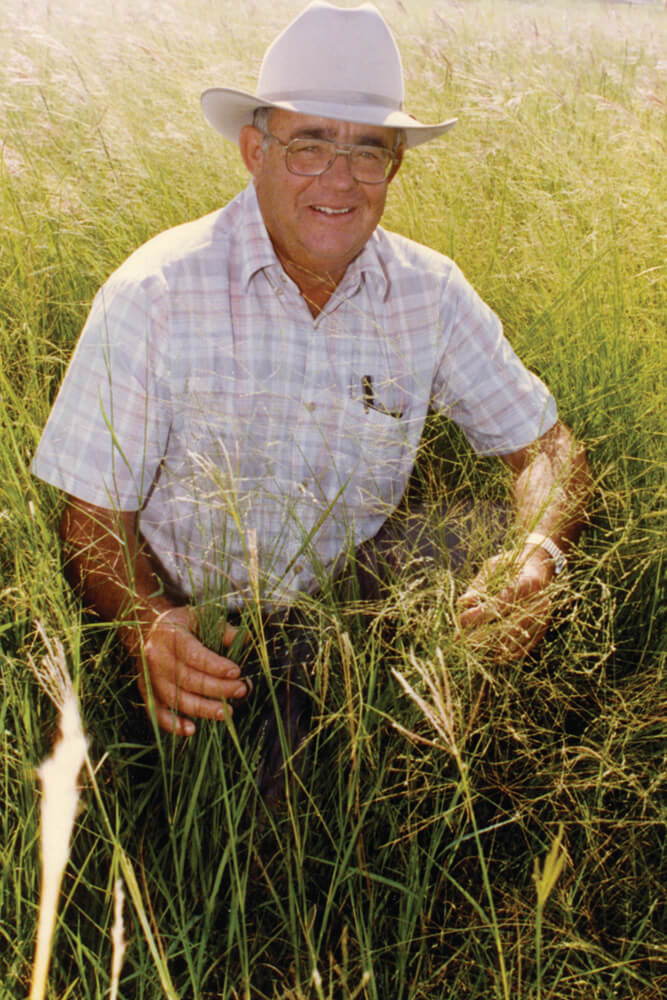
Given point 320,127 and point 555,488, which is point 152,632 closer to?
point 555,488

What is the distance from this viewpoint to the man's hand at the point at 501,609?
1381mm

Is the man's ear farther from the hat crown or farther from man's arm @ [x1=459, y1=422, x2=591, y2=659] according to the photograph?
man's arm @ [x1=459, y1=422, x2=591, y2=659]

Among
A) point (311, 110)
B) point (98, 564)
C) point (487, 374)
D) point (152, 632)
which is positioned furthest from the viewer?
point (487, 374)

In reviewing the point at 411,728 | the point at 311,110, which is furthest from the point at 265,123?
the point at 411,728

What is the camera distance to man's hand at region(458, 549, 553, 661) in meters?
1.38

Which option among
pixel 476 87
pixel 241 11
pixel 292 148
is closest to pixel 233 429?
pixel 292 148

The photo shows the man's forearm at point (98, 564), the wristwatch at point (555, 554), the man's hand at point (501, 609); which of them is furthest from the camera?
the wristwatch at point (555, 554)

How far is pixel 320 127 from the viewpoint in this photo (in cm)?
197

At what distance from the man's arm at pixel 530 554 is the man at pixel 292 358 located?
0.04 ft

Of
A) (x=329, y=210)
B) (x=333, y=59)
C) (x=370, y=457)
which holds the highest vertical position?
(x=333, y=59)

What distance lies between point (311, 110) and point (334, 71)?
13cm

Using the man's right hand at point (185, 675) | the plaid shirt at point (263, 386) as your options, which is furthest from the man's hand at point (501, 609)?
the man's right hand at point (185, 675)

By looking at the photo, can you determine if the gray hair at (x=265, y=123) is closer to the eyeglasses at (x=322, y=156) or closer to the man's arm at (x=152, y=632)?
the eyeglasses at (x=322, y=156)

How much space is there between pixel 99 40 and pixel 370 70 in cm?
416
